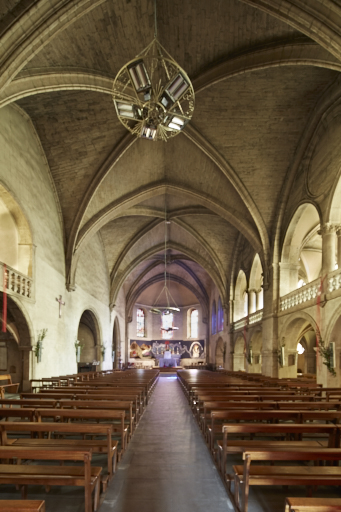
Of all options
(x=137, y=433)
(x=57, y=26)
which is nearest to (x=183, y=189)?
(x=57, y=26)

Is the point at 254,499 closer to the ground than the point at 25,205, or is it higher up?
closer to the ground

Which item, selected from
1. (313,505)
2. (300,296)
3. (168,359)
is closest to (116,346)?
(168,359)

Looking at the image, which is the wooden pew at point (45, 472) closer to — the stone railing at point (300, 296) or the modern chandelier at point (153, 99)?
the modern chandelier at point (153, 99)

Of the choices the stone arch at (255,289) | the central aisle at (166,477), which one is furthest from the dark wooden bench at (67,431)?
the stone arch at (255,289)

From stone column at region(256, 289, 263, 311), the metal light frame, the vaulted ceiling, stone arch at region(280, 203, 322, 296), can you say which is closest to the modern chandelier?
the metal light frame

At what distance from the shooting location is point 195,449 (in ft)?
20.5

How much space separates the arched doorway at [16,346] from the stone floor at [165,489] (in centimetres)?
837

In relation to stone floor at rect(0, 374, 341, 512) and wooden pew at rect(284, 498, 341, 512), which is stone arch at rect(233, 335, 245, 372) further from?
wooden pew at rect(284, 498, 341, 512)

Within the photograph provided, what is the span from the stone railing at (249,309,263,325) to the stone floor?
49.2 ft

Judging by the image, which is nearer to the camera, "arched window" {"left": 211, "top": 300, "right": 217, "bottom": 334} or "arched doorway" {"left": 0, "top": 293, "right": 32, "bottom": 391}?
"arched doorway" {"left": 0, "top": 293, "right": 32, "bottom": 391}

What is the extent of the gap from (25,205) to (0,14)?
7046mm

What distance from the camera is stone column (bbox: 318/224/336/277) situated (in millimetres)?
13492

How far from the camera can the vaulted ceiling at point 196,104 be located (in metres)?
8.57

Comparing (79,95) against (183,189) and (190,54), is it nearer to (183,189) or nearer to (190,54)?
(190,54)
